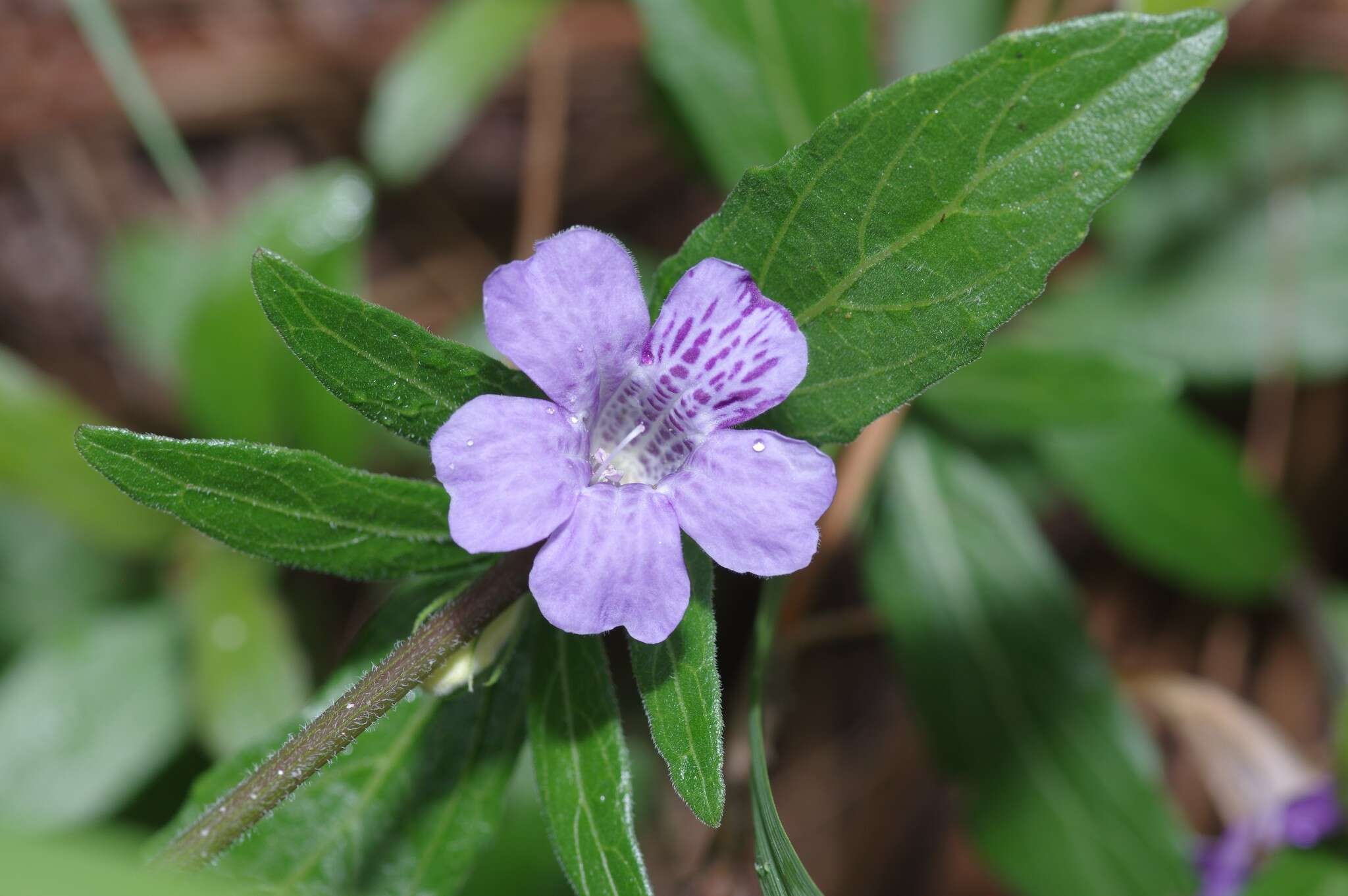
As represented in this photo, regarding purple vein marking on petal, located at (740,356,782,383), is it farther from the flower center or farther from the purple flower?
the flower center

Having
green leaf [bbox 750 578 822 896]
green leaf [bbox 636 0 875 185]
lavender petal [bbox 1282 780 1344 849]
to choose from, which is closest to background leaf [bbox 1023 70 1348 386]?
green leaf [bbox 636 0 875 185]

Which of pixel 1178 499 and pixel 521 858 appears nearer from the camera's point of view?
pixel 521 858

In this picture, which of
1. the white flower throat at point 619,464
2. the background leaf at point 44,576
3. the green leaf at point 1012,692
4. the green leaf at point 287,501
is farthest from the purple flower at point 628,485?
the background leaf at point 44,576

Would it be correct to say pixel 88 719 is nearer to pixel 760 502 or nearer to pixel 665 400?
pixel 665 400

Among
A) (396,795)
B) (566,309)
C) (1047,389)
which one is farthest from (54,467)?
(1047,389)

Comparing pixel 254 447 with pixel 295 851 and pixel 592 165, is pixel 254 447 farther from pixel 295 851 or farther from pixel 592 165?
pixel 592 165

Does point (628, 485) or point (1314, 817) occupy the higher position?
point (628, 485)

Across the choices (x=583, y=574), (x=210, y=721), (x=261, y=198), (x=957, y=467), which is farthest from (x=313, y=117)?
(x=583, y=574)

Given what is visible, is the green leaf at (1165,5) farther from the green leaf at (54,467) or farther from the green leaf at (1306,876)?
the green leaf at (54,467)
